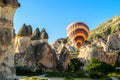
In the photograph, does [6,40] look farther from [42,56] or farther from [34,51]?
[42,56]

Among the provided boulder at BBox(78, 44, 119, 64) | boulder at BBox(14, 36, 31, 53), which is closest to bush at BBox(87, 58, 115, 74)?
boulder at BBox(78, 44, 119, 64)

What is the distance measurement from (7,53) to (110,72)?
31112mm

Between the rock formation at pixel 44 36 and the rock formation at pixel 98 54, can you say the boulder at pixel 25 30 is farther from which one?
the rock formation at pixel 98 54

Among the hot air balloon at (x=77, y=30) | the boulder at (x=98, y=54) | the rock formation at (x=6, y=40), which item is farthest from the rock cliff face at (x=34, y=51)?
the hot air balloon at (x=77, y=30)

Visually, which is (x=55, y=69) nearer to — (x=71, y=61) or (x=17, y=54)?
(x=71, y=61)

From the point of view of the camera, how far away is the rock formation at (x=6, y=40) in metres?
17.5

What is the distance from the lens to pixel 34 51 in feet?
148

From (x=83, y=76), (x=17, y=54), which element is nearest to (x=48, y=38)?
(x=17, y=54)

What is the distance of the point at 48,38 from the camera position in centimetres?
4700

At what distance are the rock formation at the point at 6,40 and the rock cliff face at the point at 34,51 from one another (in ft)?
74.3

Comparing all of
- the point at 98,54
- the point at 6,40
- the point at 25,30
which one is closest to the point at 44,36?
the point at 25,30

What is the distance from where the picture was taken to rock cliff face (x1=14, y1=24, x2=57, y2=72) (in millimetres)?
40969

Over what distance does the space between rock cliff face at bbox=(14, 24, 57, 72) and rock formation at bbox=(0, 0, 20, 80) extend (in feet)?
74.3

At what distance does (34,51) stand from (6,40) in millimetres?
27390
